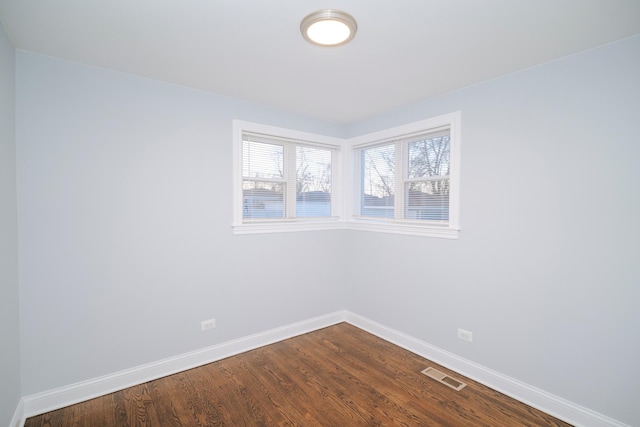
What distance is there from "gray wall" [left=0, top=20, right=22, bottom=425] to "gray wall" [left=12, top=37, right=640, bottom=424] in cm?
10

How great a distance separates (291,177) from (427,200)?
61.8 inches

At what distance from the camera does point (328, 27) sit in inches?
73.2

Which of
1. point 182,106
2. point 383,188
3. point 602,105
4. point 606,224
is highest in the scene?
point 182,106

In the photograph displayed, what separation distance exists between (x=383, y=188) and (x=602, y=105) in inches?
82.3

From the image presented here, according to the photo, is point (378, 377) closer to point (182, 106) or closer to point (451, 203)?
point (451, 203)

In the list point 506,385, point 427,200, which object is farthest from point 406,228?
point 506,385

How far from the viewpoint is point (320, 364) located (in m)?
3.02

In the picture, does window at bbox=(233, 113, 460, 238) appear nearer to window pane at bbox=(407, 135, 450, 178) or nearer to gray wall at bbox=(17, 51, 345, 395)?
window pane at bbox=(407, 135, 450, 178)

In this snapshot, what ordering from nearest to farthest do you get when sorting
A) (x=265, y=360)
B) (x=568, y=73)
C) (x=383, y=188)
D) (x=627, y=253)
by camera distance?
(x=627, y=253)
(x=568, y=73)
(x=265, y=360)
(x=383, y=188)

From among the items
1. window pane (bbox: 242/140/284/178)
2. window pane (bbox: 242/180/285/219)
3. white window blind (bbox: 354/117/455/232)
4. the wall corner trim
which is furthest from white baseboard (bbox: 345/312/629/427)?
the wall corner trim

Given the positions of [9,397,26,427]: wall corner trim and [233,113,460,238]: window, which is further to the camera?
[233,113,460,238]: window

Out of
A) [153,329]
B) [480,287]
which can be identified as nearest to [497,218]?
[480,287]

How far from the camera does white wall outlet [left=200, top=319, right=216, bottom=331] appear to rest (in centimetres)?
301

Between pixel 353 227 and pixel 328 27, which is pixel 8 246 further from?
pixel 353 227
